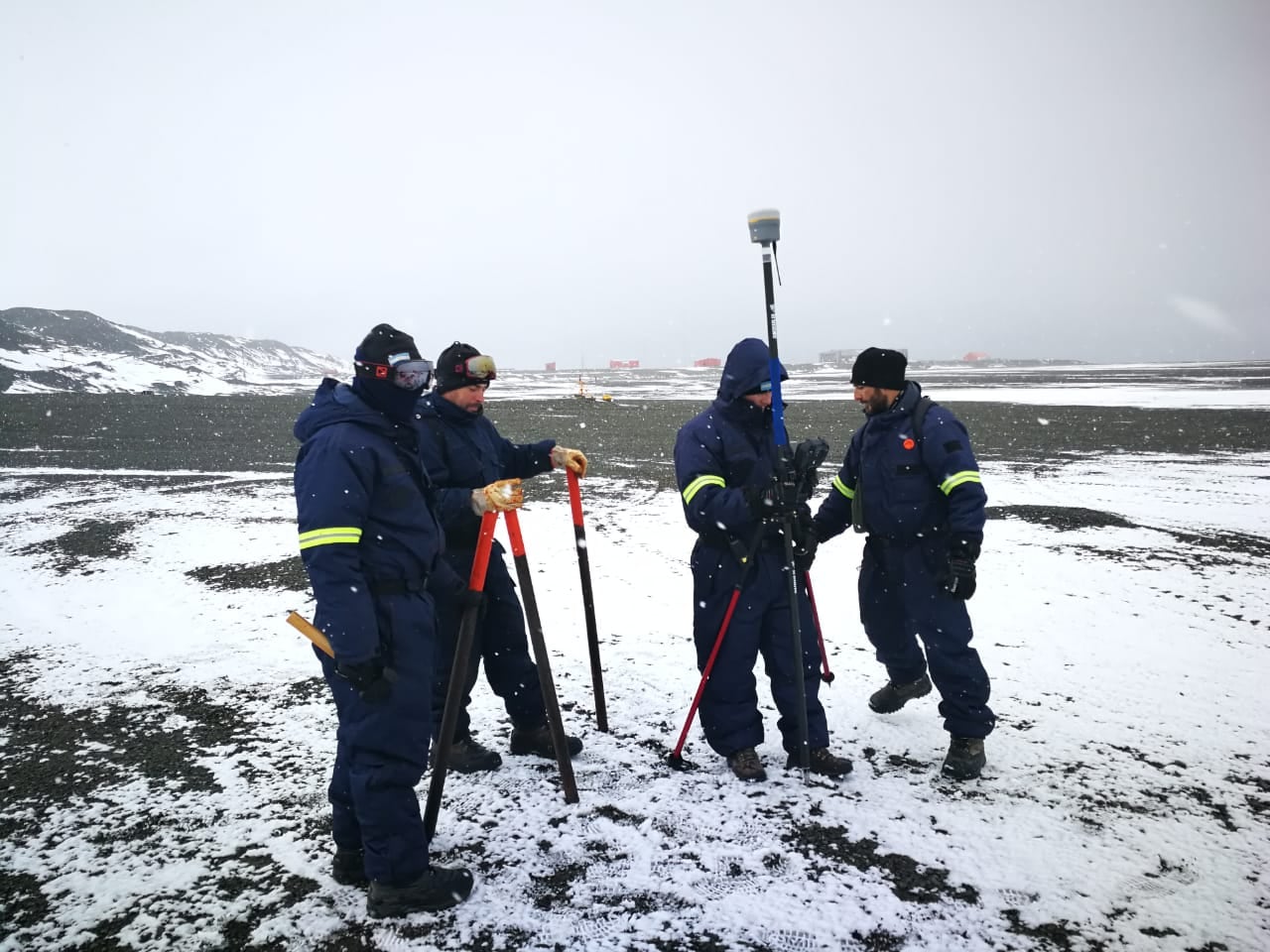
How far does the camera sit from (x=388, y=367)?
271 centimetres

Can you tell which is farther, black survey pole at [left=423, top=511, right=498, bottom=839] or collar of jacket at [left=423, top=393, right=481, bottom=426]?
collar of jacket at [left=423, top=393, right=481, bottom=426]

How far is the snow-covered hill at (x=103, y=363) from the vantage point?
128ft

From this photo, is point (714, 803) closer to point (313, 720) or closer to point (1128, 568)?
point (313, 720)

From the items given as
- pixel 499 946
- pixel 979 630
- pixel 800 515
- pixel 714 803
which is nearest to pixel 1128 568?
pixel 979 630

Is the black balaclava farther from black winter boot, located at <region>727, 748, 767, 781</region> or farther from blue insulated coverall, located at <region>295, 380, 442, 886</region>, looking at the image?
black winter boot, located at <region>727, 748, 767, 781</region>

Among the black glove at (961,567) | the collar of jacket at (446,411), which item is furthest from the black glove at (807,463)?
the collar of jacket at (446,411)

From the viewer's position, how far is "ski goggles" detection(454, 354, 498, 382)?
11.9 feet

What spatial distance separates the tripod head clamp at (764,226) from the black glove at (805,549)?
1.48m

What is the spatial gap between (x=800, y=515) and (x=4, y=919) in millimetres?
3718

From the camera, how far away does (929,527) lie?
3.66m

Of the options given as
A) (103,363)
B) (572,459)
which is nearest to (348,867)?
(572,459)

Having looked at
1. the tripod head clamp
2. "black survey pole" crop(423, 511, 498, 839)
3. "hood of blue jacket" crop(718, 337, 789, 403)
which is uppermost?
the tripod head clamp

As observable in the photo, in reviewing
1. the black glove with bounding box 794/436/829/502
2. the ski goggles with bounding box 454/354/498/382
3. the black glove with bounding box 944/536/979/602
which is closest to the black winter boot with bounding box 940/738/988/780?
the black glove with bounding box 944/536/979/602

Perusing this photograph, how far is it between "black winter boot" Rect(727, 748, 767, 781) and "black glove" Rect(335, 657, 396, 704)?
1.91 meters
